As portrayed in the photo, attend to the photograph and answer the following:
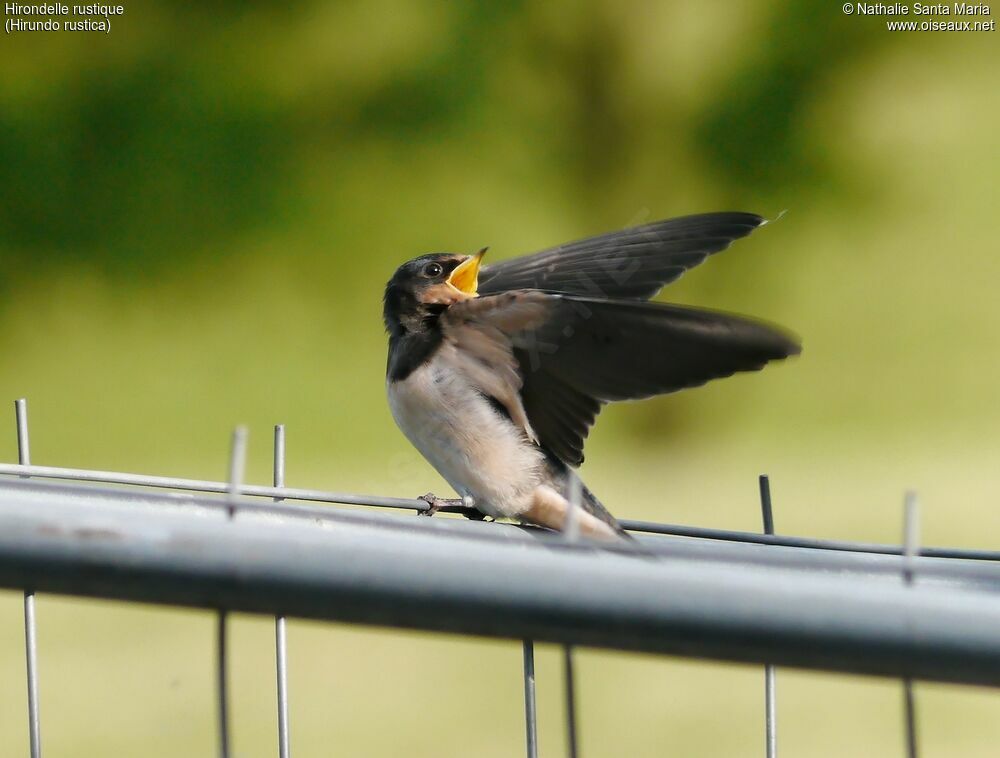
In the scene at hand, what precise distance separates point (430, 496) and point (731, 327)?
442 mm

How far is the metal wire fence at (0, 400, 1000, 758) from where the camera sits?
11.4 inches

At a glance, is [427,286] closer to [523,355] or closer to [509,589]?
[523,355]

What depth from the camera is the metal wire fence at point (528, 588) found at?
11.4 inches

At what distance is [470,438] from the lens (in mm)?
949

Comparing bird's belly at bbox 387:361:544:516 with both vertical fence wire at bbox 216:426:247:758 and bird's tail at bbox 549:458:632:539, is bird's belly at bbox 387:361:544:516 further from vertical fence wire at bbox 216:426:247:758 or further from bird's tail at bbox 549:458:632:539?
vertical fence wire at bbox 216:426:247:758

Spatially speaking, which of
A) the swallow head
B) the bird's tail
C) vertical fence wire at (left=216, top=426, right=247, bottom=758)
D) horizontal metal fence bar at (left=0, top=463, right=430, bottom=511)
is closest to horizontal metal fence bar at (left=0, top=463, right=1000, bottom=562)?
horizontal metal fence bar at (left=0, top=463, right=430, bottom=511)

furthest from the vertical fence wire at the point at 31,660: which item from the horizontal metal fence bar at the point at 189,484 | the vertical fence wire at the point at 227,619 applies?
the vertical fence wire at the point at 227,619

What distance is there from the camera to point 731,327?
54 centimetres

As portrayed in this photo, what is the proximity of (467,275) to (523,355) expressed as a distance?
17 centimetres

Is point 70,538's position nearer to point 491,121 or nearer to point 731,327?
point 731,327

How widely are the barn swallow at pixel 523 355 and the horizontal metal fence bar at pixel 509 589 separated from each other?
1.34 ft

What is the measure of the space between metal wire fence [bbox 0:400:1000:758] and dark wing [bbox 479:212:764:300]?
57cm

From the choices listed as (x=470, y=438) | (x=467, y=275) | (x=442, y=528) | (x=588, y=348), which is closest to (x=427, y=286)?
(x=467, y=275)

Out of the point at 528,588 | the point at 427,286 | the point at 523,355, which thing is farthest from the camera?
the point at 427,286
